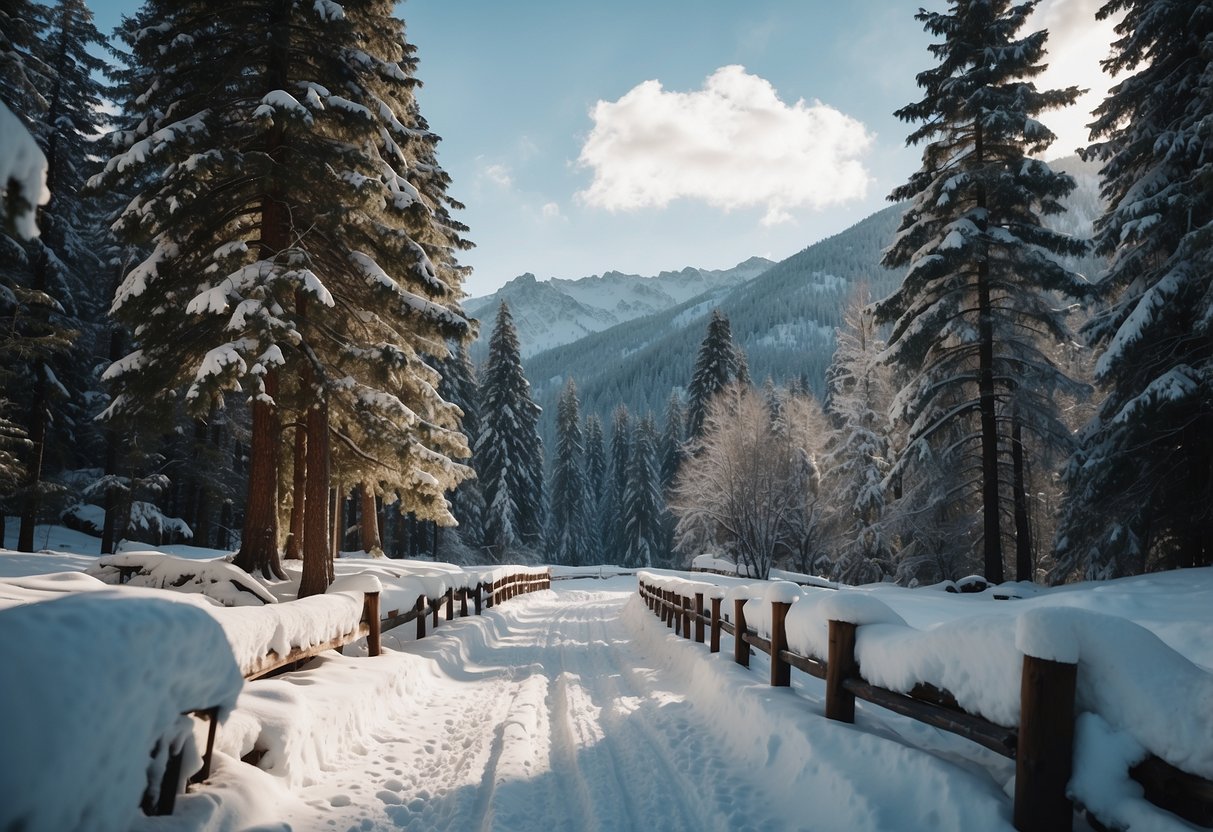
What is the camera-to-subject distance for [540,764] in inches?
195

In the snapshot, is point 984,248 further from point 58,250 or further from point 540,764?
point 58,250

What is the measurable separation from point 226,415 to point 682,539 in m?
27.8

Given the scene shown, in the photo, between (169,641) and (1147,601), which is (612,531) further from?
(169,641)

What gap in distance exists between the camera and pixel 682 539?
40.6 metres

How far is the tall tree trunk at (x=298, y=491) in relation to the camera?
11734mm

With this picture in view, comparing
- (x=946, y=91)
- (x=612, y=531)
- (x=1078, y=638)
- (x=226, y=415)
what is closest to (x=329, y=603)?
(x=1078, y=638)

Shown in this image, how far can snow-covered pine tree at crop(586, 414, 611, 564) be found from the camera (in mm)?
62781

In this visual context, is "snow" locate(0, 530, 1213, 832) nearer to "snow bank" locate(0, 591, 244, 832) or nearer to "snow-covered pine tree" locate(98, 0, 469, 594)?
"snow bank" locate(0, 591, 244, 832)

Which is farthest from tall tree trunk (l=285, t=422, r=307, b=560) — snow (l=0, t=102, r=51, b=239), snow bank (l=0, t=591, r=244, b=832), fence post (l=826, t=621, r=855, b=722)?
snow (l=0, t=102, r=51, b=239)

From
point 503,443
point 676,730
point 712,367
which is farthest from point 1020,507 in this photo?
point 503,443

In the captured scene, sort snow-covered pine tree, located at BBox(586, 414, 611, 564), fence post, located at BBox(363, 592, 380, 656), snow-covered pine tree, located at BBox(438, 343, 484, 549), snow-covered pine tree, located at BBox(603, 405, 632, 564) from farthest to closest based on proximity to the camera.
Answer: snow-covered pine tree, located at BBox(586, 414, 611, 564), snow-covered pine tree, located at BBox(603, 405, 632, 564), snow-covered pine tree, located at BBox(438, 343, 484, 549), fence post, located at BBox(363, 592, 380, 656)

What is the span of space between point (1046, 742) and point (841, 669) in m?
1.83

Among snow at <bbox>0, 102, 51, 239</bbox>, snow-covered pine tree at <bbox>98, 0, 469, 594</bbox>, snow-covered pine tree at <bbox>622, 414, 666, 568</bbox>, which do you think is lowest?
snow-covered pine tree at <bbox>622, 414, 666, 568</bbox>

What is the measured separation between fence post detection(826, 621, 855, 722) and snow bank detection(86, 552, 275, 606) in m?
7.79
